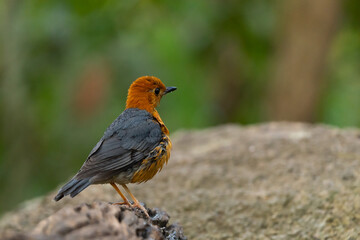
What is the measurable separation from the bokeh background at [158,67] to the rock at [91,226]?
6181 mm

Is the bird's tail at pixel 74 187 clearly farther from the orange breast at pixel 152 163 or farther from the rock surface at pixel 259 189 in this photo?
the rock surface at pixel 259 189

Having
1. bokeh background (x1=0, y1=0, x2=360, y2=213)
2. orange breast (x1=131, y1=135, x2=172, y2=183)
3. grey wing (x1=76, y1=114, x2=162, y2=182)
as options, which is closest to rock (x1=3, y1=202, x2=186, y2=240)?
grey wing (x1=76, y1=114, x2=162, y2=182)

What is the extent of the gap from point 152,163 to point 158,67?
226 inches

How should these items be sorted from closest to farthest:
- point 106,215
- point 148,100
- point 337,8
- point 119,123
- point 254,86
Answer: point 106,215
point 119,123
point 148,100
point 337,8
point 254,86

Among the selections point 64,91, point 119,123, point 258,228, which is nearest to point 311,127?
point 258,228

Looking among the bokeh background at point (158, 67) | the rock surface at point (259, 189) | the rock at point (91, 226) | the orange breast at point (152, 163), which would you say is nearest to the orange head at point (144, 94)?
the orange breast at point (152, 163)

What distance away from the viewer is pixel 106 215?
2.98m

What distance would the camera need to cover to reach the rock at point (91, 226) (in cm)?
274

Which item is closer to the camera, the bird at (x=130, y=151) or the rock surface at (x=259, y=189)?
the bird at (x=130, y=151)

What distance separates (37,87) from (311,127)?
4585 millimetres

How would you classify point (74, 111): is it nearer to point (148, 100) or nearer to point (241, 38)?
point (241, 38)

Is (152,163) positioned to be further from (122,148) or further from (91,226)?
(91,226)

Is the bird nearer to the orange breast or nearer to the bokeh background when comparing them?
the orange breast

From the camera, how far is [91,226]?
9.28ft
